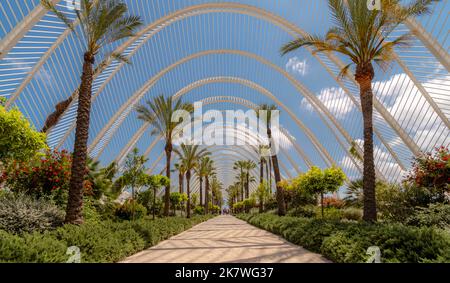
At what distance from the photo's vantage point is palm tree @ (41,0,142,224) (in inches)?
430

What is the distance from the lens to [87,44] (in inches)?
511

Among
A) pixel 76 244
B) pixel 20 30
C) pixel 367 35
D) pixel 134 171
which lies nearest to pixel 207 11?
pixel 134 171

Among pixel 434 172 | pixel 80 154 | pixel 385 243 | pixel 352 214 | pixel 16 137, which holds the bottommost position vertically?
pixel 385 243

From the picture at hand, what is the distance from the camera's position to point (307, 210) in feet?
81.9

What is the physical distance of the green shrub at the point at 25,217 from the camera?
9.42 m

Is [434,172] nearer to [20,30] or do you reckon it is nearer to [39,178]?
[39,178]

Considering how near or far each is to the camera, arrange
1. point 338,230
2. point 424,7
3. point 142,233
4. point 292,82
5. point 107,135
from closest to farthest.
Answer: point 338,230 < point 142,233 < point 424,7 < point 107,135 < point 292,82

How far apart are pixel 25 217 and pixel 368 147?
10854 millimetres

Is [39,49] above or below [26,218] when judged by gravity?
above

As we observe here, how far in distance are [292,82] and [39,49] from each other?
24.1 m

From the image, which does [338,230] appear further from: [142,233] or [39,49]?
[39,49]

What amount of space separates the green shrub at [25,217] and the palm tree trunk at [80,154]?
746 mm

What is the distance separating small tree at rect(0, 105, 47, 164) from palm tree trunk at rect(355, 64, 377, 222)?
35.2 feet
